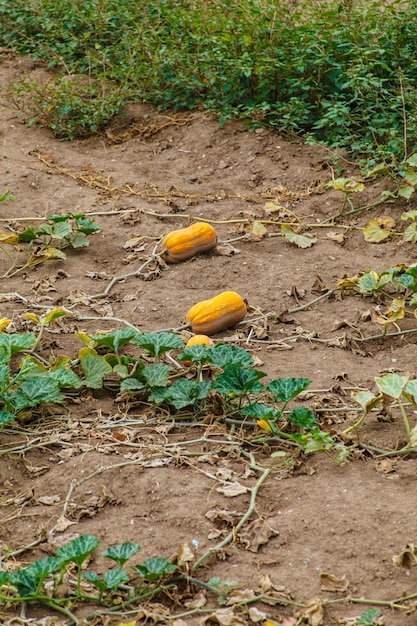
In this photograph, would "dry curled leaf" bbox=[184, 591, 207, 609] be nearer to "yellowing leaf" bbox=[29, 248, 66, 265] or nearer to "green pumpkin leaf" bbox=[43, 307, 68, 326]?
"green pumpkin leaf" bbox=[43, 307, 68, 326]

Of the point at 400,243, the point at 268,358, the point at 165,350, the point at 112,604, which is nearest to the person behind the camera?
the point at 112,604

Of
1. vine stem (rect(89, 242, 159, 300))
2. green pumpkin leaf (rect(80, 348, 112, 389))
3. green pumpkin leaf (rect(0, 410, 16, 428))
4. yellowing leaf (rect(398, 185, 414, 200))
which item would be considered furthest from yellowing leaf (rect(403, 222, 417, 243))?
green pumpkin leaf (rect(0, 410, 16, 428))

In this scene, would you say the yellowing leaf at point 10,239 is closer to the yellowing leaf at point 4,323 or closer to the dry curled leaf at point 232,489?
the yellowing leaf at point 4,323

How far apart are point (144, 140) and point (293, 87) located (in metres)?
1.17

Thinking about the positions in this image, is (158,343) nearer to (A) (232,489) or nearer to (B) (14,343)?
(B) (14,343)

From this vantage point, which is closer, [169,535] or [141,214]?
[169,535]

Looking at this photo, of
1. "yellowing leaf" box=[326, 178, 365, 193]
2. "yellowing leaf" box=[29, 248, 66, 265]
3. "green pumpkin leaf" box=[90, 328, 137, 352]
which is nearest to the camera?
"green pumpkin leaf" box=[90, 328, 137, 352]

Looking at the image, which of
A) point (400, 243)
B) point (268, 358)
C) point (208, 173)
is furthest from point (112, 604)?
point (208, 173)

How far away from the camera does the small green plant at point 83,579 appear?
2.41m

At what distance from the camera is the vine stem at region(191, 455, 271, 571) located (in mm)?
2625

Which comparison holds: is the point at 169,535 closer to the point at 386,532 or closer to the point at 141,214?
the point at 386,532

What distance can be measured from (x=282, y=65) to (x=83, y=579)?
4.14 meters

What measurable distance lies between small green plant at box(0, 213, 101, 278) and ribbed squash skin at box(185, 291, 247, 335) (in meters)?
1.05

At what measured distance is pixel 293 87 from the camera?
19.5 feet
